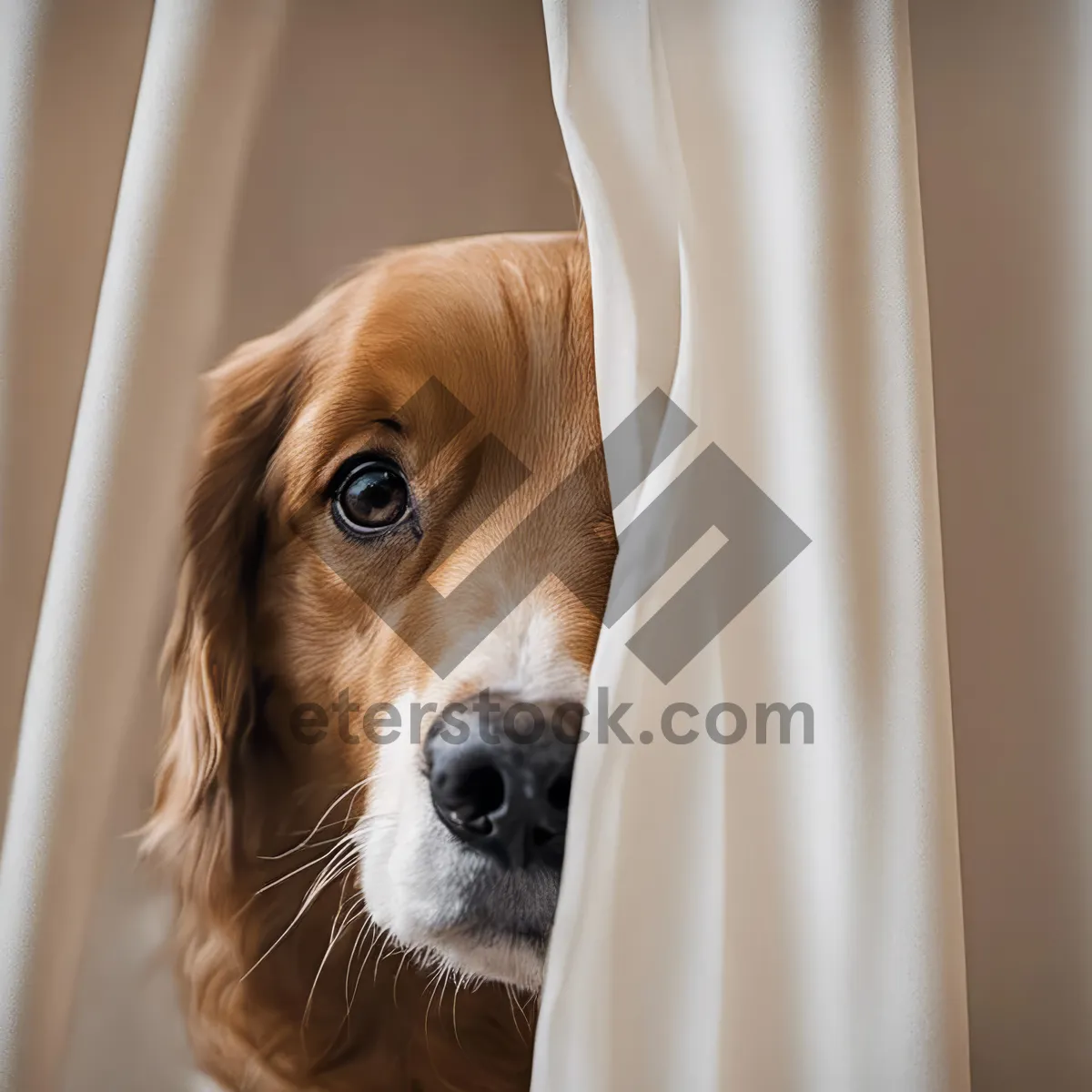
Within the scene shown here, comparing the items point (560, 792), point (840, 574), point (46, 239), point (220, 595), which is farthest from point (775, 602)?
point (46, 239)

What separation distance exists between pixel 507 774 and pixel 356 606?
0.22 metres

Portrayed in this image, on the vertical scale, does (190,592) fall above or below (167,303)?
below

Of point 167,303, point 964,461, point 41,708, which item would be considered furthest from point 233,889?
point 964,461

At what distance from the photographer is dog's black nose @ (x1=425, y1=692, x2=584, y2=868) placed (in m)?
0.71

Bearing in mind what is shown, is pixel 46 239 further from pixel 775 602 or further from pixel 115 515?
pixel 775 602

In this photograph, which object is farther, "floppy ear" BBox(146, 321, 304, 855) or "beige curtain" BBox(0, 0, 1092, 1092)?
"floppy ear" BBox(146, 321, 304, 855)

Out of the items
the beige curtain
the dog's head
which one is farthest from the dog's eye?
the beige curtain

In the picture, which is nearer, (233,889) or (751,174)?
(751,174)

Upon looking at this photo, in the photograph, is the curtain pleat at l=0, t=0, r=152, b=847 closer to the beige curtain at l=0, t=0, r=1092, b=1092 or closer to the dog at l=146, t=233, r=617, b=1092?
the beige curtain at l=0, t=0, r=1092, b=1092

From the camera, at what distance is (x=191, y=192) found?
73 centimetres

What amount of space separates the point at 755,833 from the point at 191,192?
0.62 m

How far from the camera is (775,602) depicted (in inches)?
28.4

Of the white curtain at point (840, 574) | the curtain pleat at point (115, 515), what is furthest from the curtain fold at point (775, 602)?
the curtain pleat at point (115, 515)

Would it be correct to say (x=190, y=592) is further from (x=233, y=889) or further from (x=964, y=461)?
(x=964, y=461)
